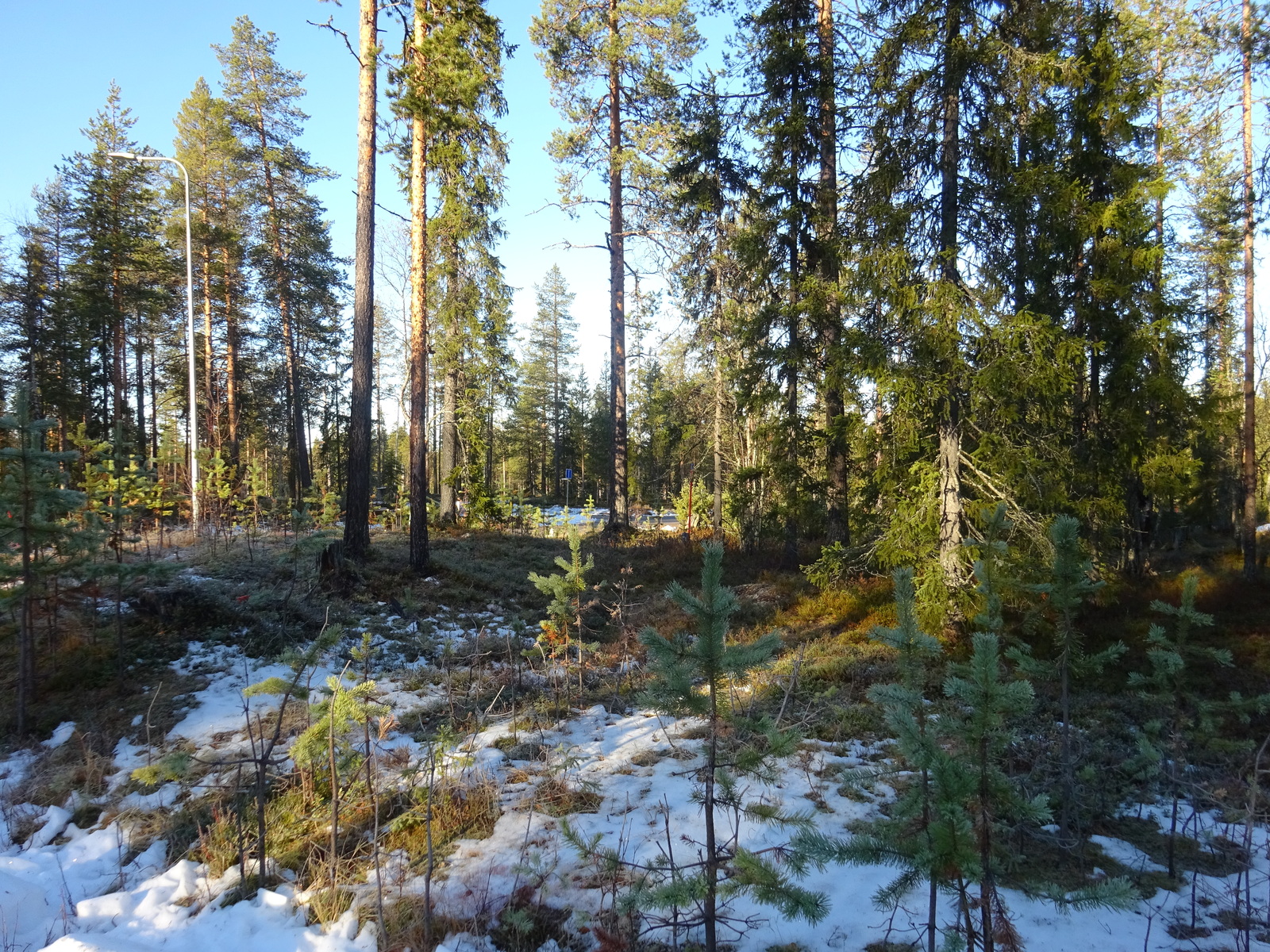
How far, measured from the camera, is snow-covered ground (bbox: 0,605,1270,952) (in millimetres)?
3438

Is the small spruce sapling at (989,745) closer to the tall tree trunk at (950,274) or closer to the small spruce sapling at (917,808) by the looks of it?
the small spruce sapling at (917,808)

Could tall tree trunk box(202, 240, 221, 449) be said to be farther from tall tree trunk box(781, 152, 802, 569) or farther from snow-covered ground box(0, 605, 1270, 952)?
tall tree trunk box(781, 152, 802, 569)

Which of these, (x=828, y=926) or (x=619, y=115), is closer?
(x=828, y=926)

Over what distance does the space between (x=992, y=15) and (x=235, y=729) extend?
42.5ft

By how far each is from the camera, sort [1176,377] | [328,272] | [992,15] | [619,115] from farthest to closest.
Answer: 1. [328,272]
2. [619,115]
3. [1176,377]
4. [992,15]

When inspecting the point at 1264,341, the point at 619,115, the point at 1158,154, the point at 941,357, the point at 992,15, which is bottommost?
the point at 941,357

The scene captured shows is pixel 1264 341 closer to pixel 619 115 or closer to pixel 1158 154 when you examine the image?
pixel 1158 154

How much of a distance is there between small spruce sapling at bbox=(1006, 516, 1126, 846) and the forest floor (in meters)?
0.37

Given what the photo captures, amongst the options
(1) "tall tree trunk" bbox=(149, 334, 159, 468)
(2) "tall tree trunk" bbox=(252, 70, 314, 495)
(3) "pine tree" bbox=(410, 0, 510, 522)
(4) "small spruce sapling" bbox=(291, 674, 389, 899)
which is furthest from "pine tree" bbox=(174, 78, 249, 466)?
(4) "small spruce sapling" bbox=(291, 674, 389, 899)

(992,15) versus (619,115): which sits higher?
(619,115)

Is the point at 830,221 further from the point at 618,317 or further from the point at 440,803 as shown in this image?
the point at 440,803

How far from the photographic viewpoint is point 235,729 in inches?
238

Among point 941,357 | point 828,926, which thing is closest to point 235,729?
point 828,926

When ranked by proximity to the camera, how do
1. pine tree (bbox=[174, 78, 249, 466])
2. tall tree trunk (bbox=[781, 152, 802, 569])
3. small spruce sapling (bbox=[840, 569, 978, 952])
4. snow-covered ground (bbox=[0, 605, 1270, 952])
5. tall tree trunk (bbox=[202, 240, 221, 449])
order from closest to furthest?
small spruce sapling (bbox=[840, 569, 978, 952]), snow-covered ground (bbox=[0, 605, 1270, 952]), tall tree trunk (bbox=[781, 152, 802, 569]), tall tree trunk (bbox=[202, 240, 221, 449]), pine tree (bbox=[174, 78, 249, 466])
